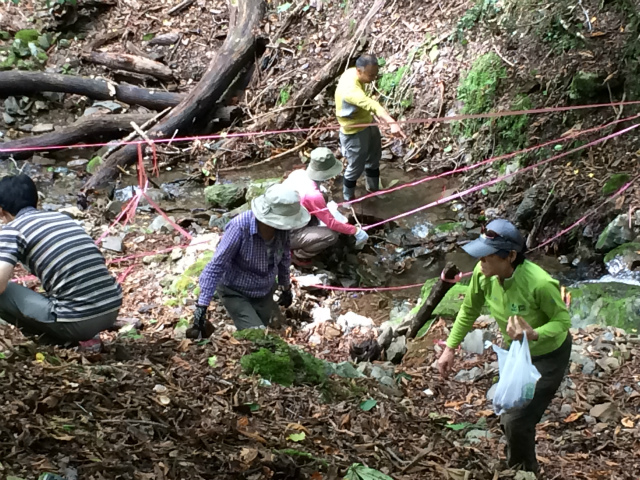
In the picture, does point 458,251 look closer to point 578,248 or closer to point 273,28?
point 578,248

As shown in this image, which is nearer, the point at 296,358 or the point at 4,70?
the point at 296,358

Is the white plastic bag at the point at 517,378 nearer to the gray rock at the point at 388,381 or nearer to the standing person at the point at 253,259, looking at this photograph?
the gray rock at the point at 388,381

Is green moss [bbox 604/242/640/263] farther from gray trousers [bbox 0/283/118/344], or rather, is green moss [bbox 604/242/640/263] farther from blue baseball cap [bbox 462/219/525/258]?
gray trousers [bbox 0/283/118/344]

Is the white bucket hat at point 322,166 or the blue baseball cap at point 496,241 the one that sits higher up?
the blue baseball cap at point 496,241

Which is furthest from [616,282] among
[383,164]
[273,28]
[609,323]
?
[273,28]

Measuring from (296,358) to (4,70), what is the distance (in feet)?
31.3

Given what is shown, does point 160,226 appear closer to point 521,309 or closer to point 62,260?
point 62,260

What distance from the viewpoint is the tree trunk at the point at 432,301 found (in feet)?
15.4

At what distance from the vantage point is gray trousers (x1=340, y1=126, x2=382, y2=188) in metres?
7.59

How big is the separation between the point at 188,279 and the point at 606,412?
146 inches

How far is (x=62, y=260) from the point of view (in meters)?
3.73

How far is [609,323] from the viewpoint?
17.1ft

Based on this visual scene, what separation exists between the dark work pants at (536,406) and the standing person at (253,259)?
186 cm

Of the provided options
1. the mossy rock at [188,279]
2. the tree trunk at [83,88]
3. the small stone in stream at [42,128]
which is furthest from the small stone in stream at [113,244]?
the small stone in stream at [42,128]
